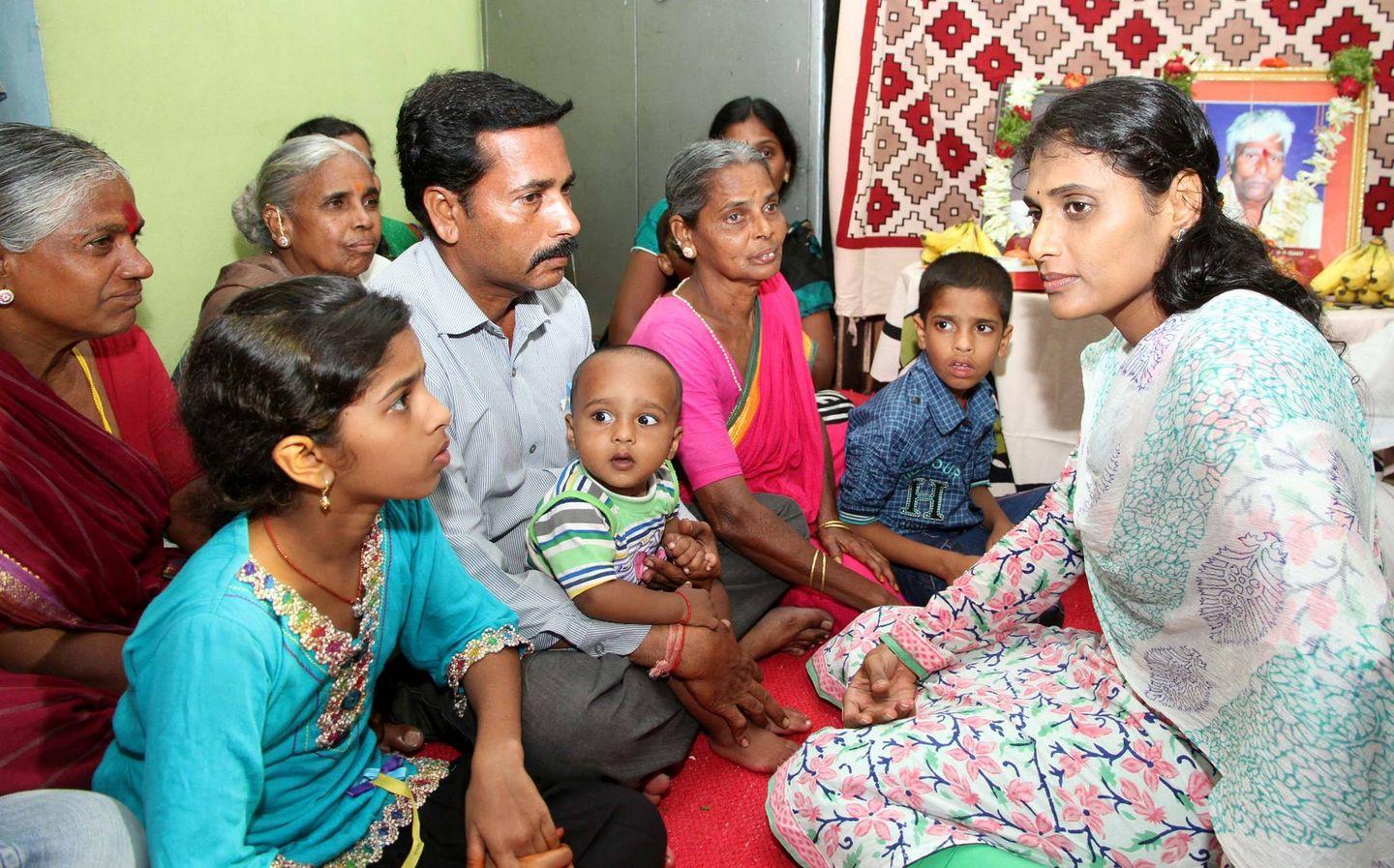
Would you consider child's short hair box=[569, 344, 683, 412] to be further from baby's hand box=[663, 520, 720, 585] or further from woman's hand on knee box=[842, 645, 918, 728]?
woman's hand on knee box=[842, 645, 918, 728]

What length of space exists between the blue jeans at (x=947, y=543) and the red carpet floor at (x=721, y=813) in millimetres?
569

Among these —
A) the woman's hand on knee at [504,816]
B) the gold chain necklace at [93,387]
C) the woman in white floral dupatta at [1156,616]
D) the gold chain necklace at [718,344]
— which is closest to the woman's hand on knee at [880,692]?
the woman in white floral dupatta at [1156,616]

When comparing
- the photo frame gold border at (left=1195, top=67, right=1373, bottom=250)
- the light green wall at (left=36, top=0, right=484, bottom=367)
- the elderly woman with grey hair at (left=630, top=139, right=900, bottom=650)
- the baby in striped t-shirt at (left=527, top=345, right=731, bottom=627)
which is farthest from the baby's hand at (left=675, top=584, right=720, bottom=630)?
the photo frame gold border at (left=1195, top=67, right=1373, bottom=250)

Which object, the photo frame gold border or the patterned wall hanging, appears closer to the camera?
the photo frame gold border

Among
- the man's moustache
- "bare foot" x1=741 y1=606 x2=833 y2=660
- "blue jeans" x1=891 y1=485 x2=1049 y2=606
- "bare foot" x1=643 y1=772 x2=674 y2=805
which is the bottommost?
"bare foot" x1=643 y1=772 x2=674 y2=805

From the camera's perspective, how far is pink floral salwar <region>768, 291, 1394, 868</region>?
1.28 m

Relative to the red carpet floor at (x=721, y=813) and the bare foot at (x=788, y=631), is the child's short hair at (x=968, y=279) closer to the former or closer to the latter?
the bare foot at (x=788, y=631)

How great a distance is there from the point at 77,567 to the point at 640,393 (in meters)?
1.20

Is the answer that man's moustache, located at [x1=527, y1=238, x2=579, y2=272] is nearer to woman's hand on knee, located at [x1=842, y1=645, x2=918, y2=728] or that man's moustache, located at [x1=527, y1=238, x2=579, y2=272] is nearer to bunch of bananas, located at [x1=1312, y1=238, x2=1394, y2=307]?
woman's hand on knee, located at [x1=842, y1=645, x2=918, y2=728]

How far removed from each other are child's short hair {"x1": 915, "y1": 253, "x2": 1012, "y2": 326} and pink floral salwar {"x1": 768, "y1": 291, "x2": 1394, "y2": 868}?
1.31 metres

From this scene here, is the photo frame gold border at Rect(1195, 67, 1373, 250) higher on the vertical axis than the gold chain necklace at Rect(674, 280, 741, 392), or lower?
higher

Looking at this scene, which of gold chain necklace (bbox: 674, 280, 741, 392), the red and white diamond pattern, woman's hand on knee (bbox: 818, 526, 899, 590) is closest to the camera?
gold chain necklace (bbox: 674, 280, 741, 392)

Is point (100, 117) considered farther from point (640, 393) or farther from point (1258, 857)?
point (1258, 857)

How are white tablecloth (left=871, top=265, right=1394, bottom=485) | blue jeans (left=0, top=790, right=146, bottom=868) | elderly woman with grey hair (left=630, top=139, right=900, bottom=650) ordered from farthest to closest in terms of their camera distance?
white tablecloth (left=871, top=265, right=1394, bottom=485) < elderly woman with grey hair (left=630, top=139, right=900, bottom=650) < blue jeans (left=0, top=790, right=146, bottom=868)
